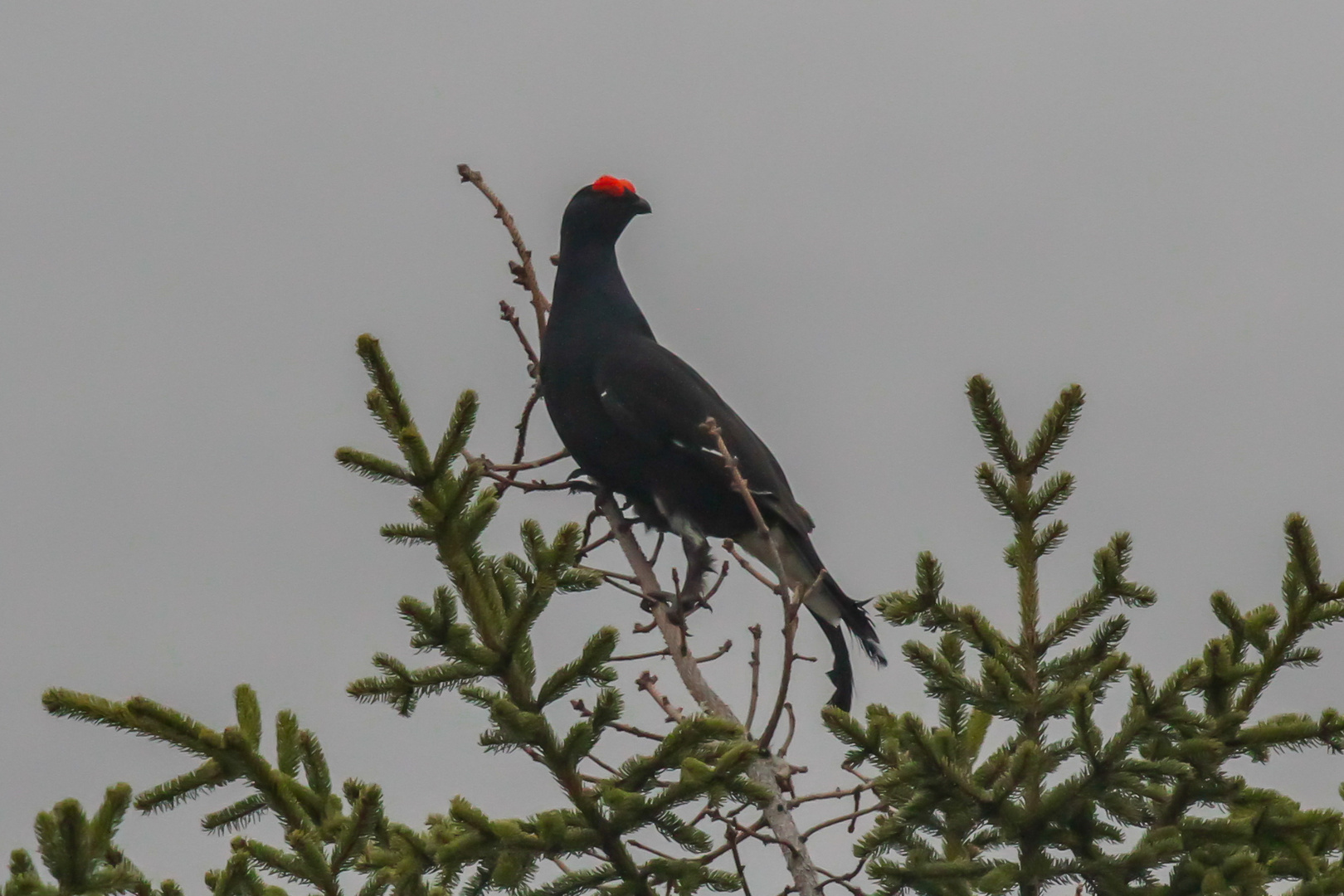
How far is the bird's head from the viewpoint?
17.8ft

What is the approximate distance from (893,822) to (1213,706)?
0.71 meters

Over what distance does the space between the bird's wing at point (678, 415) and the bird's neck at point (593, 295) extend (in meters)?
0.14

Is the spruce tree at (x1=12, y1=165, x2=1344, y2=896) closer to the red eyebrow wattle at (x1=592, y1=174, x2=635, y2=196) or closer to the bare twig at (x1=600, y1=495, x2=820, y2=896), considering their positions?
the bare twig at (x1=600, y1=495, x2=820, y2=896)

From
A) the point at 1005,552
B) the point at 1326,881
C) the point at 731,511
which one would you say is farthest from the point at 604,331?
the point at 1326,881

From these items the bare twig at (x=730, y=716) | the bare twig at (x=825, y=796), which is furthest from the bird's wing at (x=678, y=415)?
the bare twig at (x=825, y=796)

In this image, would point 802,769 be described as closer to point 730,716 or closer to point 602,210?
point 730,716

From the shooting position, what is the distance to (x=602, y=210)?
5.45 m

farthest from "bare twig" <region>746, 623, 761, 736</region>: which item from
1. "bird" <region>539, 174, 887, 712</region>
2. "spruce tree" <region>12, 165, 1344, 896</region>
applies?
"bird" <region>539, 174, 887, 712</region>

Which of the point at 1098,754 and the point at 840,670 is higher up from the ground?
the point at 840,670

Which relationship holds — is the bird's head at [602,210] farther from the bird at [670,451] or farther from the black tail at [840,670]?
A: the black tail at [840,670]

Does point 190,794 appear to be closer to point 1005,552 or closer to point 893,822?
point 893,822

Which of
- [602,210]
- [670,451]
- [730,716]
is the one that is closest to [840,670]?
[670,451]

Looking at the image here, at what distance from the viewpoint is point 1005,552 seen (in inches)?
121

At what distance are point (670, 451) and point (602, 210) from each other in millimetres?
1239
